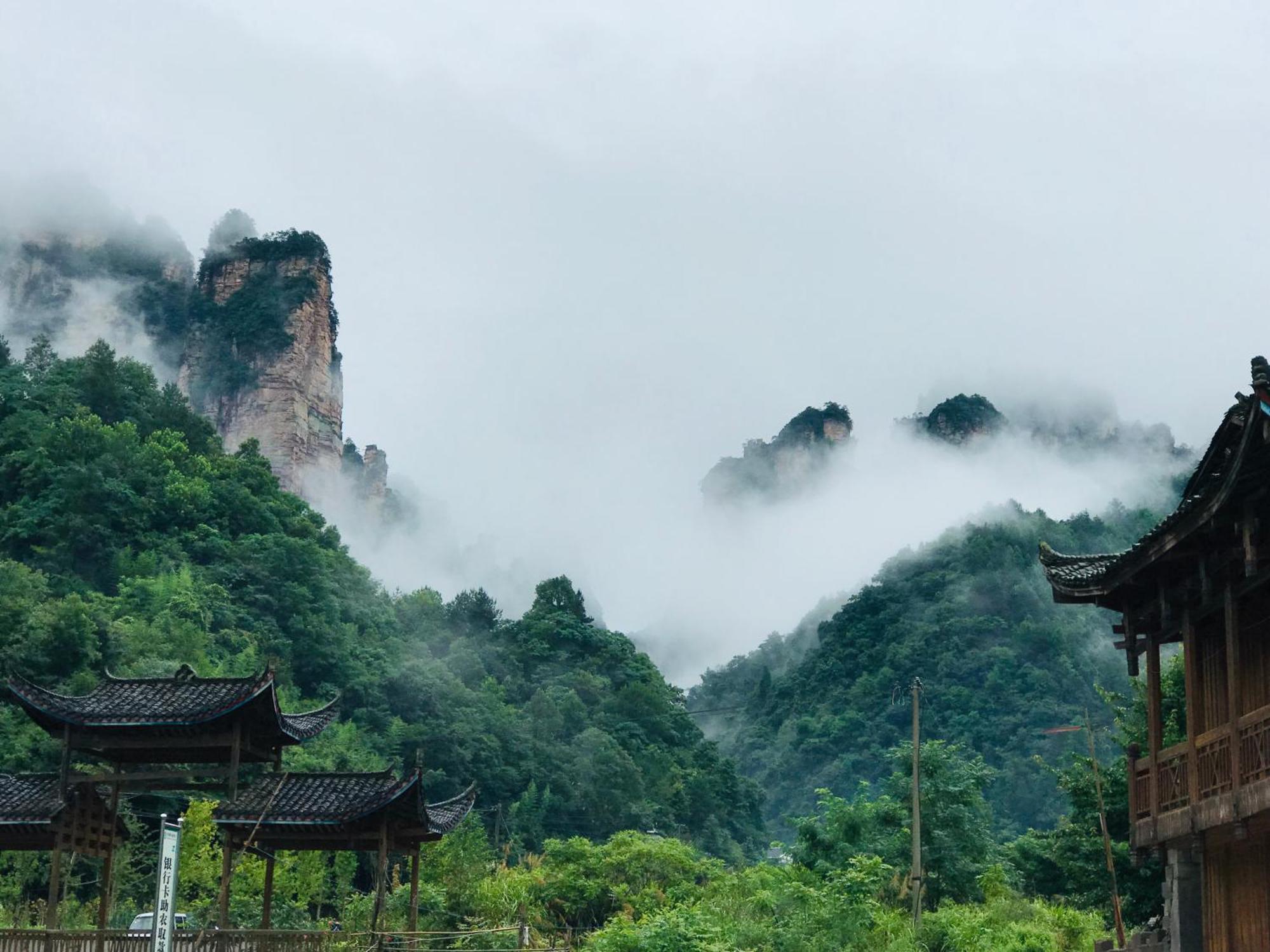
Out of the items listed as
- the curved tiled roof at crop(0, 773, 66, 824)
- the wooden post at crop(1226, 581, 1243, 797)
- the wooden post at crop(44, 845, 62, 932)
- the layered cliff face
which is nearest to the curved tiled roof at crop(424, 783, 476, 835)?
the wooden post at crop(44, 845, 62, 932)

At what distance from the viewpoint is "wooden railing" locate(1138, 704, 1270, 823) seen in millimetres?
13688

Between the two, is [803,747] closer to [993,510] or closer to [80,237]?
[993,510]

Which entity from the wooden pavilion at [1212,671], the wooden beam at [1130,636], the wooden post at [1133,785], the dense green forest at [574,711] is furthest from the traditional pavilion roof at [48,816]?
the wooden beam at [1130,636]

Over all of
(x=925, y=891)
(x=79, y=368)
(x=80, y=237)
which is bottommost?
(x=925, y=891)

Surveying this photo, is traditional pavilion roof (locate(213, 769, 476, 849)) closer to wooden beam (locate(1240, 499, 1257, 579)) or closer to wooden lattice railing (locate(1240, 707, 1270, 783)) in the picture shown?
wooden lattice railing (locate(1240, 707, 1270, 783))

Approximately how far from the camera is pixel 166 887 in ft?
49.4

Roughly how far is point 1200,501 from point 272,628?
178 feet

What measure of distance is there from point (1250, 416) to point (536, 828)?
5310 cm

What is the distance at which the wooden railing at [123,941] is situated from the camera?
21.0 meters

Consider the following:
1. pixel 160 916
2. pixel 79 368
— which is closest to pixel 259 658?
pixel 79 368

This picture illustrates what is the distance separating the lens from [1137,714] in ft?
91.2

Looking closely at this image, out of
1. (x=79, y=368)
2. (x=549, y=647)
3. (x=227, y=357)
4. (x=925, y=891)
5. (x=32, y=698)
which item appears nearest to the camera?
(x=32, y=698)

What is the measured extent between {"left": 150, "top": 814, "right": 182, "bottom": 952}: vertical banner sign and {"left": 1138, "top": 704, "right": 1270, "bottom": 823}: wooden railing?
10.8 metres

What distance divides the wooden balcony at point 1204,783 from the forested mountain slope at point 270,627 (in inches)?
1455
